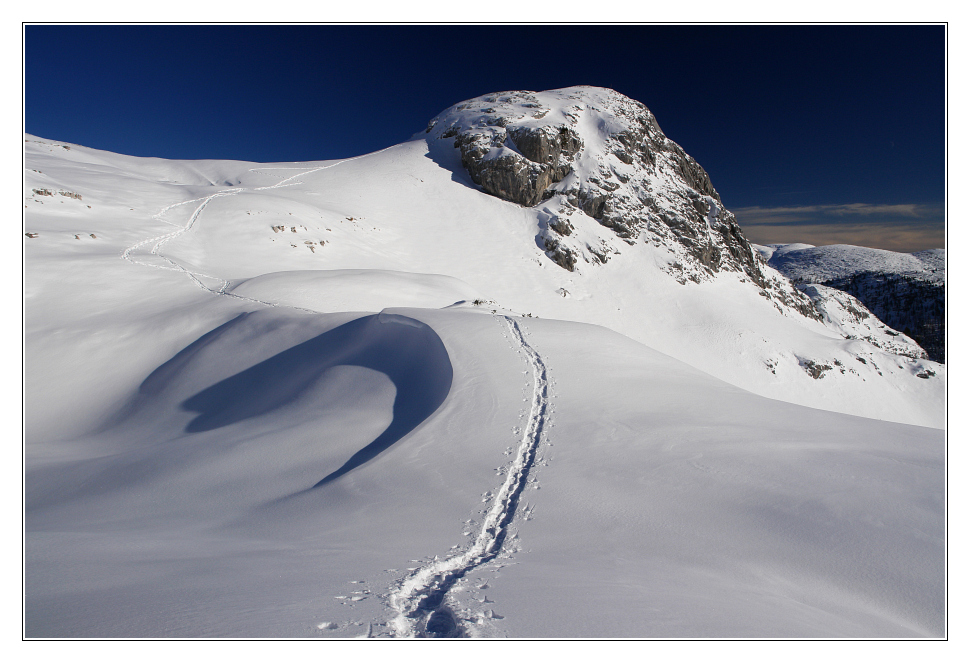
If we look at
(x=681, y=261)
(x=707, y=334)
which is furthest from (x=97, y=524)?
(x=681, y=261)

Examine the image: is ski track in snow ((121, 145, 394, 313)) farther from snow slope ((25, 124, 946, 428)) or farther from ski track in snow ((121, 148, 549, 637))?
ski track in snow ((121, 148, 549, 637))

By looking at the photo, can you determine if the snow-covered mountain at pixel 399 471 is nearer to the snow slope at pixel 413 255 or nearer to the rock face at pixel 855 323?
the snow slope at pixel 413 255

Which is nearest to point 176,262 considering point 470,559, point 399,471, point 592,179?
point 399,471

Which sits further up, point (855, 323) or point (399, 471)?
point (399, 471)

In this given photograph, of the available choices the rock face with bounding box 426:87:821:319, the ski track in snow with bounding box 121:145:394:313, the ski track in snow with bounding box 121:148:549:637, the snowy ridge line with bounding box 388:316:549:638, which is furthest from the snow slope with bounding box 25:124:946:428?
the snowy ridge line with bounding box 388:316:549:638

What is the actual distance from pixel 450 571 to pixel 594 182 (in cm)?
4693

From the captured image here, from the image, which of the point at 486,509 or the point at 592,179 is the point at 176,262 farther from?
the point at 592,179

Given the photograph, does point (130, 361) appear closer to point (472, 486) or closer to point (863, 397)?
point (472, 486)

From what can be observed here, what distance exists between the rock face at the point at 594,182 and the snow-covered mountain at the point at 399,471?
24.1m

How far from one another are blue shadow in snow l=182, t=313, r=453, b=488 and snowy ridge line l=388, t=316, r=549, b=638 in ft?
7.83

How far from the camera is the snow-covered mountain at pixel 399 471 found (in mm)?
3717

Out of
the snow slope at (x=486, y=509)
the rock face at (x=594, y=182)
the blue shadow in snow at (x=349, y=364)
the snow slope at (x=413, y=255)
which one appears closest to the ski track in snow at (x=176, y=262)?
the snow slope at (x=413, y=255)

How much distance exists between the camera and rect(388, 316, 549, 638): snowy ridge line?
11.2 ft

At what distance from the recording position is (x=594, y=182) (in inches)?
1836
